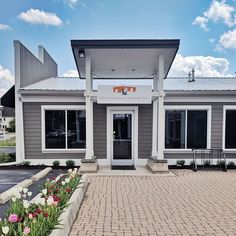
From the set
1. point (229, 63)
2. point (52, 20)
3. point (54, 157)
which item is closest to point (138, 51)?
point (54, 157)

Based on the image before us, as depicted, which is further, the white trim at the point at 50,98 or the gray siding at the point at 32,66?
the gray siding at the point at 32,66

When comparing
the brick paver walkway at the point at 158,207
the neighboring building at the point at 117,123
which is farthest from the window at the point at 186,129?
the brick paver walkway at the point at 158,207

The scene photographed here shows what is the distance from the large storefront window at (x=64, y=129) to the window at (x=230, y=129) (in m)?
6.32

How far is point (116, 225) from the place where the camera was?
418 centimetres

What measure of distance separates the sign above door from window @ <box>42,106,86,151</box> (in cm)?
183

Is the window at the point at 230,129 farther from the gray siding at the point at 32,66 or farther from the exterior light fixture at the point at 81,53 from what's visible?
the gray siding at the point at 32,66

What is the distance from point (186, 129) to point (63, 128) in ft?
17.7

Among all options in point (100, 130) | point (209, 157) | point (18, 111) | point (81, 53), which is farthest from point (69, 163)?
point (209, 157)

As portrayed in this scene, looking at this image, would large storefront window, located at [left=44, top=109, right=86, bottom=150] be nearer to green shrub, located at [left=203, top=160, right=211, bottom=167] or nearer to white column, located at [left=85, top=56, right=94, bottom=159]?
white column, located at [left=85, top=56, right=94, bottom=159]

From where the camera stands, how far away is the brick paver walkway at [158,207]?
406cm

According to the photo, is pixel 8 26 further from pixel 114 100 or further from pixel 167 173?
pixel 167 173

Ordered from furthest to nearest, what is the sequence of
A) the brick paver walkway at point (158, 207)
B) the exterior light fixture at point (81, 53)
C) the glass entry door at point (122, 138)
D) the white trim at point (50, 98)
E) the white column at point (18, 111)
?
the glass entry door at point (122, 138) → the white trim at point (50, 98) → the white column at point (18, 111) → the exterior light fixture at point (81, 53) → the brick paver walkway at point (158, 207)

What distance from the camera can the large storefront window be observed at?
9.73 m

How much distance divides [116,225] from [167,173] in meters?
4.55
